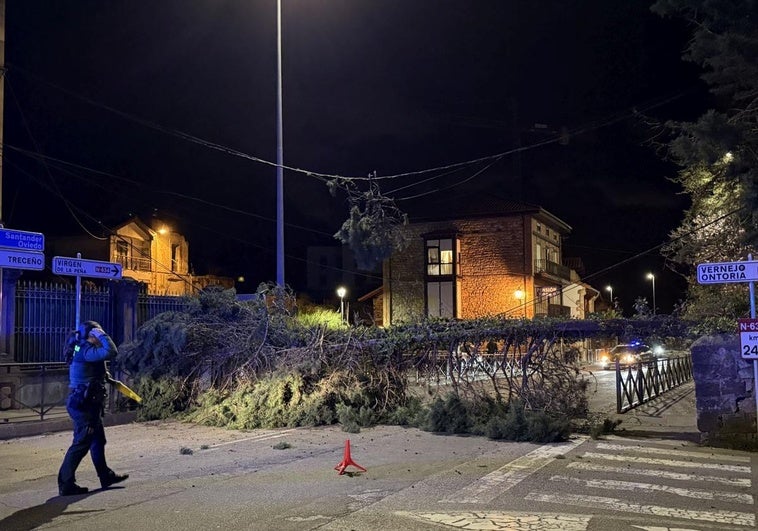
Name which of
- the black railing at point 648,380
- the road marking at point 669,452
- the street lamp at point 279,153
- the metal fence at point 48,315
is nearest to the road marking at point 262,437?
the metal fence at point 48,315

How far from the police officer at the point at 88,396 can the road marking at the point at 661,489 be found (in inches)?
221

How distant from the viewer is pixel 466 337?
13.9 meters

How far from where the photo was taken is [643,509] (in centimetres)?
728

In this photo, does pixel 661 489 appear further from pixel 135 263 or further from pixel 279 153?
pixel 135 263

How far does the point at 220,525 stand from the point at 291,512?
0.81 metres

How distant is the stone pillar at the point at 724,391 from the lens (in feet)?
37.6

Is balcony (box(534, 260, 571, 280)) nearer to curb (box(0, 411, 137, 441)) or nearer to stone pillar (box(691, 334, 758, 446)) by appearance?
stone pillar (box(691, 334, 758, 446))

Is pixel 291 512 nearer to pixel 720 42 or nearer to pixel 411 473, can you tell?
pixel 411 473

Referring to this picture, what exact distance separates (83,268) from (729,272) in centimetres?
1162

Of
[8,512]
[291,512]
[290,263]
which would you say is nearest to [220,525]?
[291,512]

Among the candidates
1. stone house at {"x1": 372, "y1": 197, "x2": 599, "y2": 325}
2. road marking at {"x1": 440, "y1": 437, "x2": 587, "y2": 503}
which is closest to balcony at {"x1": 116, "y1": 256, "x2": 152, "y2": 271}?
stone house at {"x1": 372, "y1": 197, "x2": 599, "y2": 325}

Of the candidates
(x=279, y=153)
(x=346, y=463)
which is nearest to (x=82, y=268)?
(x=346, y=463)

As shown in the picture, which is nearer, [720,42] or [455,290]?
[720,42]

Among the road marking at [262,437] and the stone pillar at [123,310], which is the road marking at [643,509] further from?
the stone pillar at [123,310]
